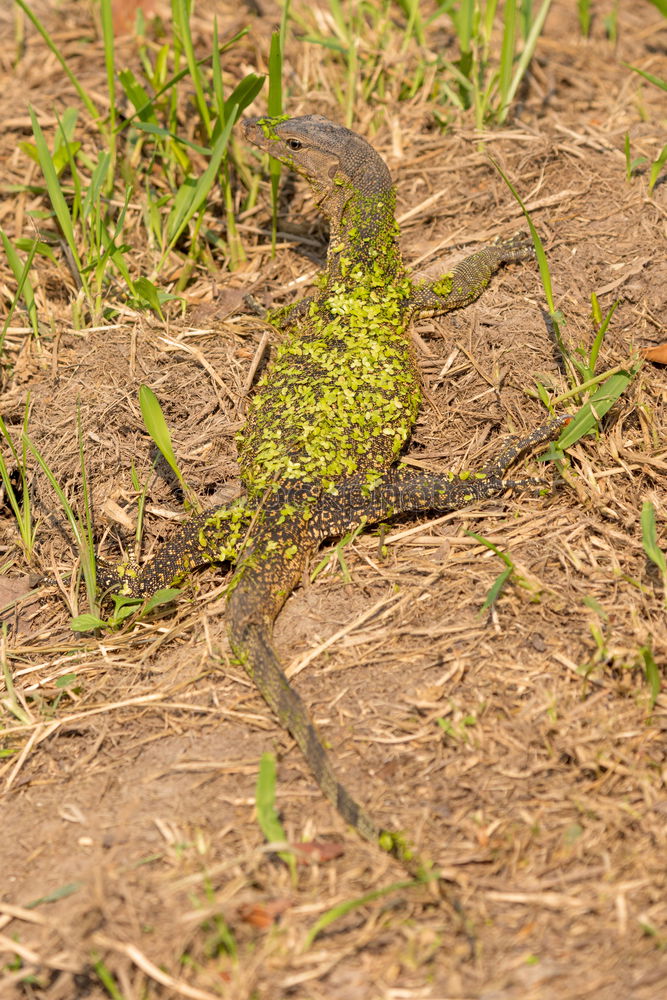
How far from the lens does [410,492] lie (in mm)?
4180

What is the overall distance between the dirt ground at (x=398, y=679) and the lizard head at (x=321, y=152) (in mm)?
484

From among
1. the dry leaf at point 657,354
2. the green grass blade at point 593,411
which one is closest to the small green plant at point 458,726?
the green grass blade at point 593,411

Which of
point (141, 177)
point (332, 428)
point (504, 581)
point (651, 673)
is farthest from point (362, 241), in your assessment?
point (651, 673)

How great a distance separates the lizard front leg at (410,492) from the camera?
4160 mm

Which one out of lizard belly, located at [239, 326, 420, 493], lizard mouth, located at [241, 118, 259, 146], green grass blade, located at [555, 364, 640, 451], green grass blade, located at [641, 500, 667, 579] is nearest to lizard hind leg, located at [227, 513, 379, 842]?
lizard belly, located at [239, 326, 420, 493]

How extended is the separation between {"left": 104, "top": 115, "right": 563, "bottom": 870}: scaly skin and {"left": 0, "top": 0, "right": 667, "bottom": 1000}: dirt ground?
15cm

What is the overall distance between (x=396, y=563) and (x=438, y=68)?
3923 millimetres

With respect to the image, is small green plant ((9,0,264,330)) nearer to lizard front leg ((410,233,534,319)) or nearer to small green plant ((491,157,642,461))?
lizard front leg ((410,233,534,319))

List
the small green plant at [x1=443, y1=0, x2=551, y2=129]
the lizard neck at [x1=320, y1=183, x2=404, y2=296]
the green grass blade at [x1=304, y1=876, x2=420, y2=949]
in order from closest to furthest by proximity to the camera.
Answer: the green grass blade at [x1=304, y1=876, x2=420, y2=949], the lizard neck at [x1=320, y1=183, x2=404, y2=296], the small green plant at [x1=443, y1=0, x2=551, y2=129]

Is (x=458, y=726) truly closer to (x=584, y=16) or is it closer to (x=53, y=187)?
(x=53, y=187)

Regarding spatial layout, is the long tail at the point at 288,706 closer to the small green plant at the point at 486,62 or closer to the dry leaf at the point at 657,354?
the dry leaf at the point at 657,354

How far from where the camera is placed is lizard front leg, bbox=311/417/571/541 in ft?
13.6

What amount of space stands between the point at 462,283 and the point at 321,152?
1.16 meters

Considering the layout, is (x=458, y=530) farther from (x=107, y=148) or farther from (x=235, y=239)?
(x=107, y=148)
